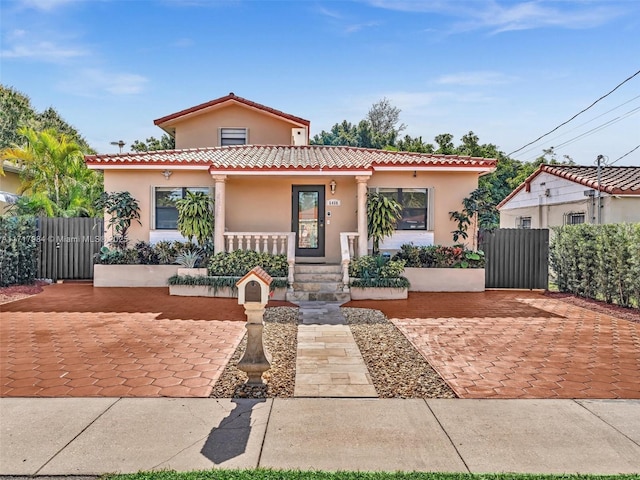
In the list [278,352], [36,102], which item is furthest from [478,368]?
[36,102]

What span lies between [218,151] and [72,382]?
1131cm

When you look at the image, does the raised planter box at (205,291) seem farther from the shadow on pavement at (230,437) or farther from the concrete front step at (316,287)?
the shadow on pavement at (230,437)

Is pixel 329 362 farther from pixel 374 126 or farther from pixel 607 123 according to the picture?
pixel 374 126

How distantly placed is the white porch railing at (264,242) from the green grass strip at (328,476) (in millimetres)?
8382

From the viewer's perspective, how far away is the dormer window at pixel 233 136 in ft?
56.5

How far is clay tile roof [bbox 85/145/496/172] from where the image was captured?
1213 cm

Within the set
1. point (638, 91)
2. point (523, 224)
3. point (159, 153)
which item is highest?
point (638, 91)

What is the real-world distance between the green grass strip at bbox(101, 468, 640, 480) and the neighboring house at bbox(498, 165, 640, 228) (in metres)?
13.0

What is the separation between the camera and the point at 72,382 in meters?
4.89

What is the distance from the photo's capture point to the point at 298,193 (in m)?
13.6

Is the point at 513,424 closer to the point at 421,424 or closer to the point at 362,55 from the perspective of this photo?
the point at 421,424

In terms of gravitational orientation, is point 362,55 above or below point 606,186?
above

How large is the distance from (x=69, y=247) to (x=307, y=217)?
8091mm

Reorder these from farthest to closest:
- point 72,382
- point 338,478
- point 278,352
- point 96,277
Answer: point 96,277
point 278,352
point 72,382
point 338,478
